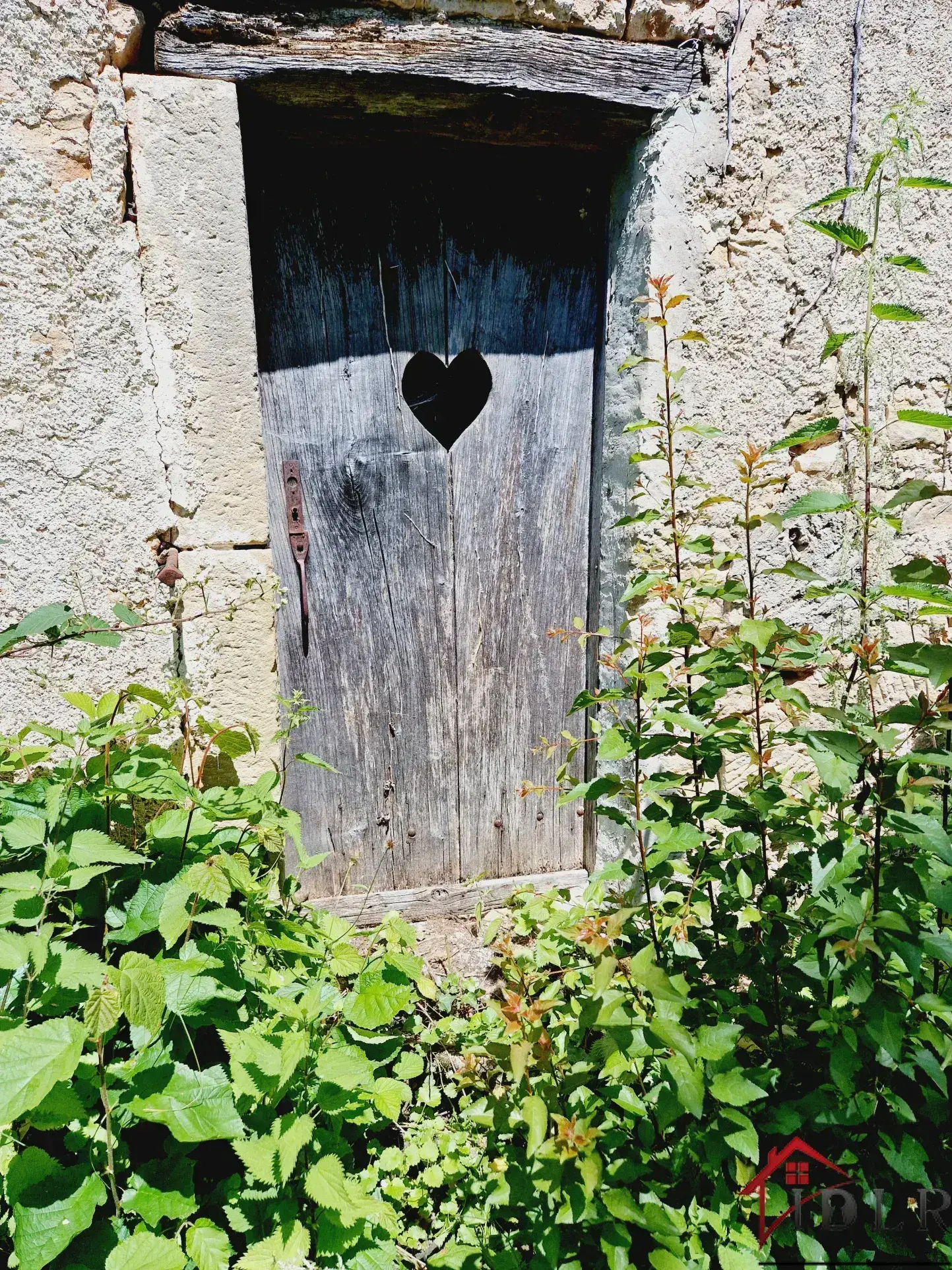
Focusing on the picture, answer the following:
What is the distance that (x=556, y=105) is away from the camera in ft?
6.03

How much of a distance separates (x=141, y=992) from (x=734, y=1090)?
3.12 ft

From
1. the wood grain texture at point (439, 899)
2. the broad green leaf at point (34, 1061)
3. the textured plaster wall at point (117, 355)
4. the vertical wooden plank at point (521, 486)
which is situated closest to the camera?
the broad green leaf at point (34, 1061)

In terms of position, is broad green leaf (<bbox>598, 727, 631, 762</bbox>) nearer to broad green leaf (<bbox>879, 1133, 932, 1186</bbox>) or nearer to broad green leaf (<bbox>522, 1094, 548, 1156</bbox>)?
broad green leaf (<bbox>522, 1094, 548, 1156</bbox>)

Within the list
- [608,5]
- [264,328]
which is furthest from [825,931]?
[608,5]

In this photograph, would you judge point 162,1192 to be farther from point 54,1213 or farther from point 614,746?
point 614,746

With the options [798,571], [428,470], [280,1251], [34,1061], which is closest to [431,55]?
[428,470]

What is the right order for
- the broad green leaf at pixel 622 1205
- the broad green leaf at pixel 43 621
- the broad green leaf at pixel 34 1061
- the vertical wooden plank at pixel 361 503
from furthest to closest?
the vertical wooden plank at pixel 361 503, the broad green leaf at pixel 43 621, the broad green leaf at pixel 622 1205, the broad green leaf at pixel 34 1061

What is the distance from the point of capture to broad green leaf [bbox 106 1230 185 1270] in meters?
1.18

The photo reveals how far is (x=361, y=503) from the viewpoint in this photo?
2.12 metres

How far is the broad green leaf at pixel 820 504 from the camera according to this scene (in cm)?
126

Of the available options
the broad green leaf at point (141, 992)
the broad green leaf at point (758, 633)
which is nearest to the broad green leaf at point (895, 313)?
the broad green leaf at point (758, 633)

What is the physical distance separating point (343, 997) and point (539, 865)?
0.86m

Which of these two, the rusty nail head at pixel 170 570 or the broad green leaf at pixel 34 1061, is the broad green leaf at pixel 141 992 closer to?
the broad green leaf at pixel 34 1061

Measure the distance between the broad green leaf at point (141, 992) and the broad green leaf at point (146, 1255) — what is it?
13.5 inches
